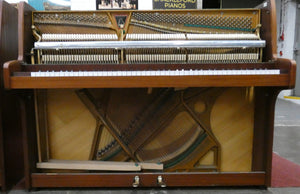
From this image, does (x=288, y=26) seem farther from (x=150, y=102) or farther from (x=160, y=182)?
(x=160, y=182)

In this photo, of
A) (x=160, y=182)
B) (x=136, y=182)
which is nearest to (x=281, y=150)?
(x=160, y=182)

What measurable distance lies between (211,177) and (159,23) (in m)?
1.28

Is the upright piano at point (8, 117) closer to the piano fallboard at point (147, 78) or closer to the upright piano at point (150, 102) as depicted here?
the upright piano at point (150, 102)

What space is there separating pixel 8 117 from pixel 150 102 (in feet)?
3.69

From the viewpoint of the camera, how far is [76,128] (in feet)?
5.79

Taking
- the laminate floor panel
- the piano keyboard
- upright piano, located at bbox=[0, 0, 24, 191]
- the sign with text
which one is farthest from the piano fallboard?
the sign with text

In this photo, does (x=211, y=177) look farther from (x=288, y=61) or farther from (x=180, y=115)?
(x=288, y=61)

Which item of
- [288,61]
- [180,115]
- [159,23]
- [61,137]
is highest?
[159,23]

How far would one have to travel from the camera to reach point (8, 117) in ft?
5.36

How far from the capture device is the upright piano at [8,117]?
154cm

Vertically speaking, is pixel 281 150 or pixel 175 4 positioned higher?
pixel 175 4

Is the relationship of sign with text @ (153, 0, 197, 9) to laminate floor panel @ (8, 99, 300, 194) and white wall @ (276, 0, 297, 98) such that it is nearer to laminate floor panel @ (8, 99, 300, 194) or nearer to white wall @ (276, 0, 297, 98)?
laminate floor panel @ (8, 99, 300, 194)

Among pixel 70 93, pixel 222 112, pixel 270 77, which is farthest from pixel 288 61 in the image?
pixel 70 93

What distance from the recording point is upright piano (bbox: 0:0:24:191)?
1.54 m
